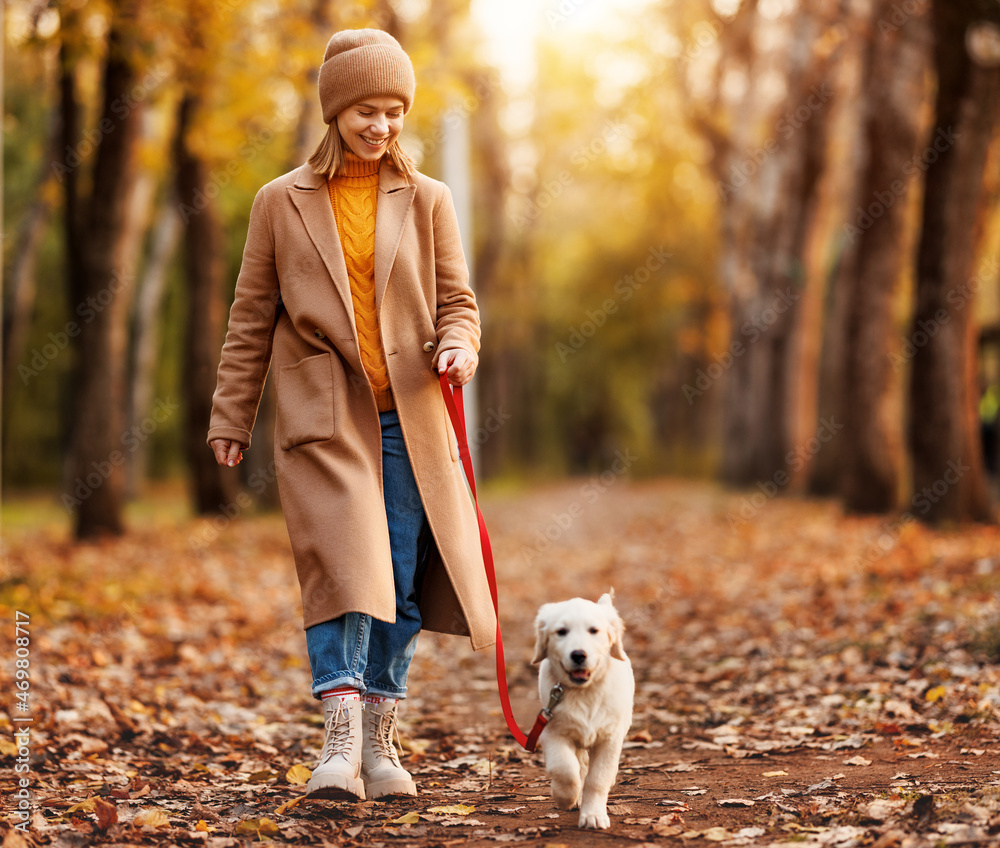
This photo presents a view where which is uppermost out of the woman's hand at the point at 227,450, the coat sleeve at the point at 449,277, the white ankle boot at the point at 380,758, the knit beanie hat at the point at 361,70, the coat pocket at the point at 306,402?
the knit beanie hat at the point at 361,70

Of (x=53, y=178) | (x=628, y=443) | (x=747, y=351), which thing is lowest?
(x=628, y=443)

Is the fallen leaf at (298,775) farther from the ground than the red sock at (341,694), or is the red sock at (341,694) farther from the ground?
the red sock at (341,694)

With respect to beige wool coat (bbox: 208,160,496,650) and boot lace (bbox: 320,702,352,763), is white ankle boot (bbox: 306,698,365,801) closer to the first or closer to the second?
boot lace (bbox: 320,702,352,763)

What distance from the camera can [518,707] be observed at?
621cm

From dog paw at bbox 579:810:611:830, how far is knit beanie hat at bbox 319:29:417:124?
2562 millimetres

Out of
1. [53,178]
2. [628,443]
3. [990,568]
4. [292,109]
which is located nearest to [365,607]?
[990,568]

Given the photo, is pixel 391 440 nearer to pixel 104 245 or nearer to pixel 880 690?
pixel 880 690

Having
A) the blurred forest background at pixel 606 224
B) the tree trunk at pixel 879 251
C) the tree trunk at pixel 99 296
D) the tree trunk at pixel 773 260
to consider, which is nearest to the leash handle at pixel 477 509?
the blurred forest background at pixel 606 224

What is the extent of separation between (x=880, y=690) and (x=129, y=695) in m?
3.92

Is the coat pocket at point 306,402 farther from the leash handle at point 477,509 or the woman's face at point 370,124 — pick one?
the woman's face at point 370,124

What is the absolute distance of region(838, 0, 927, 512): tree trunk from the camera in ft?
45.6

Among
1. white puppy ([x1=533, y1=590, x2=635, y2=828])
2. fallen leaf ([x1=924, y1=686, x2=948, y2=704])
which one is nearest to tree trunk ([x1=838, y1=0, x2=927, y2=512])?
fallen leaf ([x1=924, y1=686, x2=948, y2=704])

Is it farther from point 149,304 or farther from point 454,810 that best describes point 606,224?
point 454,810

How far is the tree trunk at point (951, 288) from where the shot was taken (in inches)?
435
